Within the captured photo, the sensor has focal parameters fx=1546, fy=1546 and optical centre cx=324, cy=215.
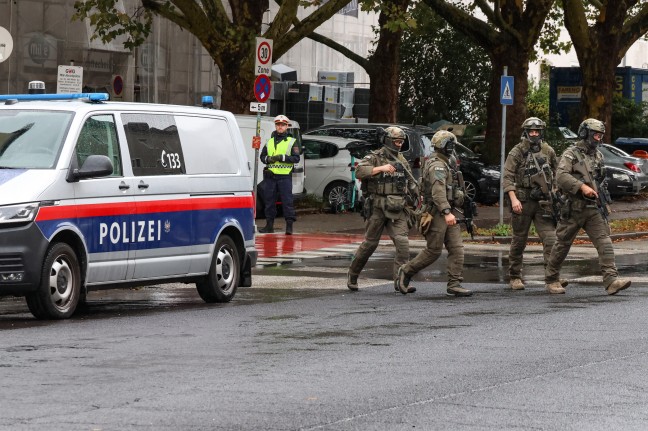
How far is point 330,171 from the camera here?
1187 inches

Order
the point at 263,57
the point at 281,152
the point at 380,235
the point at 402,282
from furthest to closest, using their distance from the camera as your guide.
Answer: the point at 281,152 < the point at 263,57 < the point at 380,235 < the point at 402,282

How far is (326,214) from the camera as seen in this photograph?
97.1 ft

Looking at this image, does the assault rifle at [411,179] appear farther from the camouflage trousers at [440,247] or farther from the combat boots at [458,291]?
the combat boots at [458,291]

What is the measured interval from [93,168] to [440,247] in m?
4.43

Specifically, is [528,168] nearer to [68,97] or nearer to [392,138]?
[392,138]

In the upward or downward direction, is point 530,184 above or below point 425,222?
above

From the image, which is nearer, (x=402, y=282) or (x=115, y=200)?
(x=115, y=200)

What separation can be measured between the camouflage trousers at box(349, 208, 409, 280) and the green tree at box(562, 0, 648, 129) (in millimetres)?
21198

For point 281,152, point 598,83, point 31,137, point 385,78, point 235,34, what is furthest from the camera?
point 385,78

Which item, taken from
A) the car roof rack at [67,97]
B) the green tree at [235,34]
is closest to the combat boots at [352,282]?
the car roof rack at [67,97]

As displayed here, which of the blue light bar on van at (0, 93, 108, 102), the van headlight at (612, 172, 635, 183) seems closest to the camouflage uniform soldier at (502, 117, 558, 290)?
the blue light bar on van at (0, 93, 108, 102)

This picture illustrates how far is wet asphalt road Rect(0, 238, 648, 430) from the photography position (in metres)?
7.94

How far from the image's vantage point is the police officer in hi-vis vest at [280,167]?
954 inches

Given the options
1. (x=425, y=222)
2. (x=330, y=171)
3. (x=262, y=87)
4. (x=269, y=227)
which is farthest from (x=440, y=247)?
(x=330, y=171)
